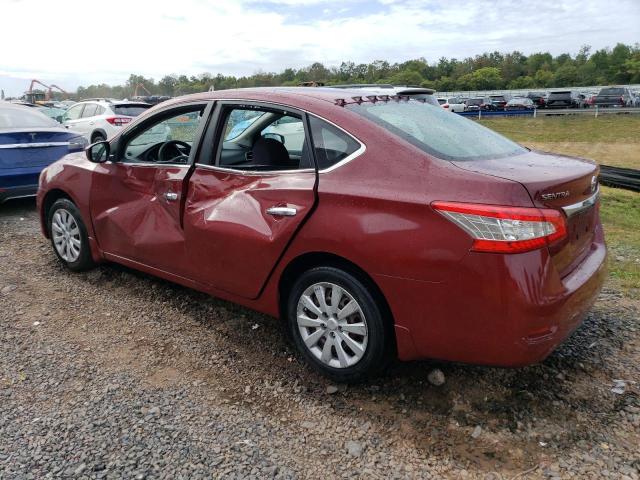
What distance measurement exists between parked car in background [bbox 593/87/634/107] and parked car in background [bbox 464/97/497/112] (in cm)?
702

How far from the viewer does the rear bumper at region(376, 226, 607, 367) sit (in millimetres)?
2441

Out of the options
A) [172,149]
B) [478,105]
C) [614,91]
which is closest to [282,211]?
[172,149]

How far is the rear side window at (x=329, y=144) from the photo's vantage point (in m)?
2.97

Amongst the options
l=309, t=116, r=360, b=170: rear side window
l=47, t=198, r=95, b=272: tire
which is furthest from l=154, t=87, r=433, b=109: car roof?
l=47, t=198, r=95, b=272: tire

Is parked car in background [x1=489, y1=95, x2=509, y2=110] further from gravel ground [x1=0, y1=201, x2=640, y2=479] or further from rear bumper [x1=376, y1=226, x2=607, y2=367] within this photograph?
rear bumper [x1=376, y1=226, x2=607, y2=367]

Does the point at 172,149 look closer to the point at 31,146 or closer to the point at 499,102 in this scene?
the point at 31,146

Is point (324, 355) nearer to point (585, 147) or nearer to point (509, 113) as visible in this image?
point (585, 147)

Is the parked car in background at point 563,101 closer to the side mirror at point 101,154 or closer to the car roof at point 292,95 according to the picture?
the car roof at point 292,95

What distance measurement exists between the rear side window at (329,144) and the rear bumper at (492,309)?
717 mm

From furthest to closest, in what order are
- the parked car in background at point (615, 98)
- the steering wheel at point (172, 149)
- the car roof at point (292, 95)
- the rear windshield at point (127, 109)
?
the parked car in background at point (615, 98) < the rear windshield at point (127, 109) < the steering wheel at point (172, 149) < the car roof at point (292, 95)

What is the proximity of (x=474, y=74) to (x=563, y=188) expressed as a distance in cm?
8977

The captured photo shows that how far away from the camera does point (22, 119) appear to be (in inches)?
296

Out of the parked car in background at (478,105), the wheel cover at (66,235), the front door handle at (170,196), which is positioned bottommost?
the parked car in background at (478,105)

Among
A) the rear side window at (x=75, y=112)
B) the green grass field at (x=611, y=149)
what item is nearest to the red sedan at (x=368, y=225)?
the green grass field at (x=611, y=149)
